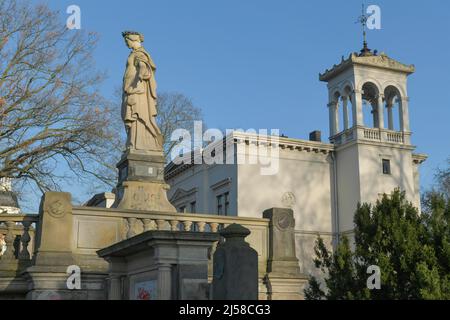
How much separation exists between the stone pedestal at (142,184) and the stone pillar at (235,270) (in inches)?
234

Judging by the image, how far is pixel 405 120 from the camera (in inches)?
1720

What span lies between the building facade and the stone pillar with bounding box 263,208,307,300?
75.7 ft

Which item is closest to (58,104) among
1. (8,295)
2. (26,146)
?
(26,146)

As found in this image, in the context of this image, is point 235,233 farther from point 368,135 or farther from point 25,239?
point 368,135

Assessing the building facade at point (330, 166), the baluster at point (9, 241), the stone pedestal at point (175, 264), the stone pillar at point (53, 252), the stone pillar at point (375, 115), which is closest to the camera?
the stone pedestal at point (175, 264)

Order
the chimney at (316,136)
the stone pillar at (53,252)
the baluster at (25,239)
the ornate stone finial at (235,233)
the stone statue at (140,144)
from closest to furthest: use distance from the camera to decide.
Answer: the ornate stone finial at (235,233), the stone pillar at (53,252), the baluster at (25,239), the stone statue at (140,144), the chimney at (316,136)

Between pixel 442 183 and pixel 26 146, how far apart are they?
36.7 meters

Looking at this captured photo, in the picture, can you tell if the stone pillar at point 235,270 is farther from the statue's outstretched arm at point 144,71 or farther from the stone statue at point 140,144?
the statue's outstretched arm at point 144,71

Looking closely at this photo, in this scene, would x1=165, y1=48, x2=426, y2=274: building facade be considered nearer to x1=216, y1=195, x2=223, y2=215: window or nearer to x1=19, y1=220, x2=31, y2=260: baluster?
x1=216, y1=195, x2=223, y2=215: window

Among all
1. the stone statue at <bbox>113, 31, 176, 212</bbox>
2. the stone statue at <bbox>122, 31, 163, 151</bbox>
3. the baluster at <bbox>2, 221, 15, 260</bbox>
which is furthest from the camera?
the stone statue at <bbox>122, 31, 163, 151</bbox>

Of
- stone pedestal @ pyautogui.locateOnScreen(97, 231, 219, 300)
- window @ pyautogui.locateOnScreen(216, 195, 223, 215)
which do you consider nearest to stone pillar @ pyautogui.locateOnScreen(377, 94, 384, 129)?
window @ pyautogui.locateOnScreen(216, 195, 223, 215)

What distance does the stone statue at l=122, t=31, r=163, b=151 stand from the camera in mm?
15672

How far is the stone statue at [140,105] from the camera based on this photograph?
15.7 meters

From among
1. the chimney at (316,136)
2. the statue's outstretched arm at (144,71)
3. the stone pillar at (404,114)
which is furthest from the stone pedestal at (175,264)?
the stone pillar at (404,114)
